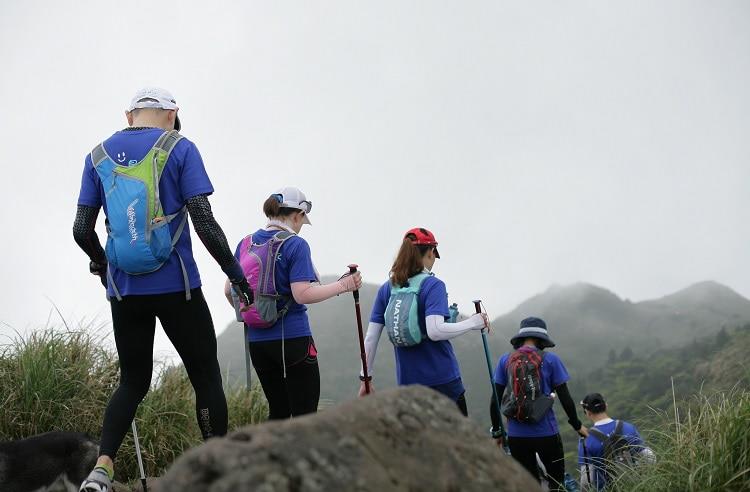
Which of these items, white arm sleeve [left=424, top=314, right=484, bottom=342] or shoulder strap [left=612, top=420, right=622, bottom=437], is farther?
shoulder strap [left=612, top=420, right=622, bottom=437]

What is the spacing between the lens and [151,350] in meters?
5.26

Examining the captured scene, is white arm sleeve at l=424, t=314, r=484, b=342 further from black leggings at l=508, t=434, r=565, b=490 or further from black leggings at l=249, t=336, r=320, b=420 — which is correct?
black leggings at l=508, t=434, r=565, b=490

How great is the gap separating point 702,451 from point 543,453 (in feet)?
9.06

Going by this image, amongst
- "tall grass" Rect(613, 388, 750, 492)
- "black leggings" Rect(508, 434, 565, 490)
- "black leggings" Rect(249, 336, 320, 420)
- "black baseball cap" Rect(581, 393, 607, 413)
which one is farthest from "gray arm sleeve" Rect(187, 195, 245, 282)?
"black baseball cap" Rect(581, 393, 607, 413)

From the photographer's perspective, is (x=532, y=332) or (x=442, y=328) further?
(x=532, y=332)

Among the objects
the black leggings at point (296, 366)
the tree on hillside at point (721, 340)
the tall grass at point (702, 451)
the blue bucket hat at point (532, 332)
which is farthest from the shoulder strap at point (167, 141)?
the tree on hillside at point (721, 340)

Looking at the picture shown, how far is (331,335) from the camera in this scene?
197875 millimetres

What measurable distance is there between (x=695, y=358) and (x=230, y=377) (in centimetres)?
15346

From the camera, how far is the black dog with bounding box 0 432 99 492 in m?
6.30

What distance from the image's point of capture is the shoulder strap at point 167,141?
505cm

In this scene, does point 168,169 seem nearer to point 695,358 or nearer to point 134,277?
point 134,277

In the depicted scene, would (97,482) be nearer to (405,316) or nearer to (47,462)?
(47,462)

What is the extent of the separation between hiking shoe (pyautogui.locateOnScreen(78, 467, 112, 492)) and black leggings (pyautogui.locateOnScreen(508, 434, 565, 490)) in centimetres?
424

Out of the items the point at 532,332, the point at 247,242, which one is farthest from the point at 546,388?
the point at 247,242
